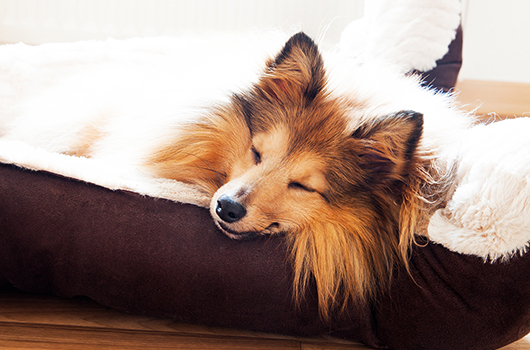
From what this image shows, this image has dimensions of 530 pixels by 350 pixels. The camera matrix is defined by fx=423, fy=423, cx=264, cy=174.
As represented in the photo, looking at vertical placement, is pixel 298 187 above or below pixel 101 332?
above

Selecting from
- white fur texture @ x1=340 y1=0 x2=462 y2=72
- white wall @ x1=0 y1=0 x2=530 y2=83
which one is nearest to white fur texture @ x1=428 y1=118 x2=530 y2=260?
white fur texture @ x1=340 y1=0 x2=462 y2=72

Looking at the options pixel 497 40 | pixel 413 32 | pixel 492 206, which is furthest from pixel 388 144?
pixel 497 40

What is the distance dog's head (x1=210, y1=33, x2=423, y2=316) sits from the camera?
1.20m

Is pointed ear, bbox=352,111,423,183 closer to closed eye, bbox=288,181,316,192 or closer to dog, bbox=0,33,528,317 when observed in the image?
dog, bbox=0,33,528,317

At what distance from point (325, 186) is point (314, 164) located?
0.24ft

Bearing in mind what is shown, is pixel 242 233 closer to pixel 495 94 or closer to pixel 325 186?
pixel 325 186

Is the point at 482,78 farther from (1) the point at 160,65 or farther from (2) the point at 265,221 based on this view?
(2) the point at 265,221

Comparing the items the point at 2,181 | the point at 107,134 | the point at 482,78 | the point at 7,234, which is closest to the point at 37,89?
the point at 107,134

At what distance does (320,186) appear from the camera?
1231mm

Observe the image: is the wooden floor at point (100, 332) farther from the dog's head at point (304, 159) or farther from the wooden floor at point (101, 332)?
the dog's head at point (304, 159)

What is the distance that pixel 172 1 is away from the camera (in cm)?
330

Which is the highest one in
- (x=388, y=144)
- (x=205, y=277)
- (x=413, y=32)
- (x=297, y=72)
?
(x=413, y=32)

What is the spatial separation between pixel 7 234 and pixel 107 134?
25.3 inches

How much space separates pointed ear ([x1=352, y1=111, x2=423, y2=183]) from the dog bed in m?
0.24
